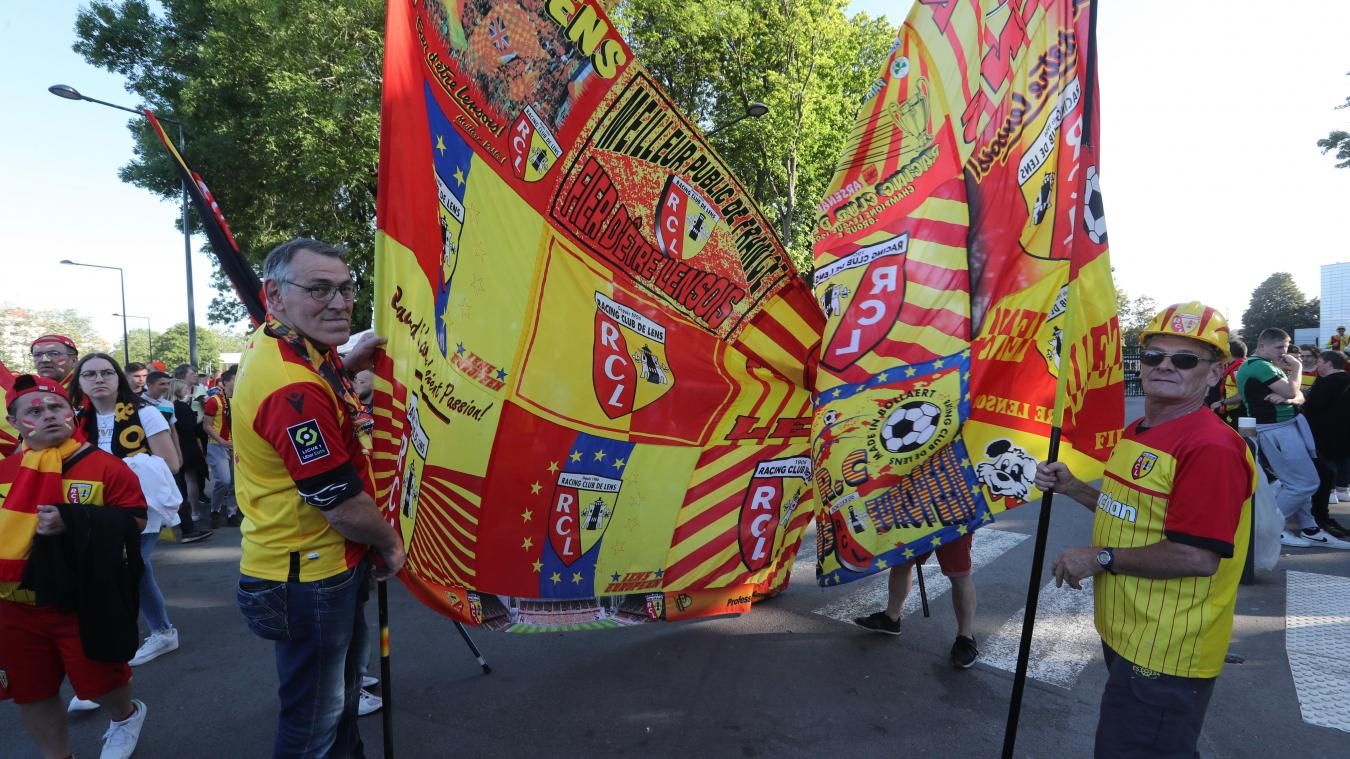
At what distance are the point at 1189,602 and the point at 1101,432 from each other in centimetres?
89

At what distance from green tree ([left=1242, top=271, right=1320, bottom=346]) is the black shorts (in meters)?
69.5

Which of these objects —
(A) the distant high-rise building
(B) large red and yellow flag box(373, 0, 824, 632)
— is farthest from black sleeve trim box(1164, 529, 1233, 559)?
(A) the distant high-rise building

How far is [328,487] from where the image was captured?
2232mm

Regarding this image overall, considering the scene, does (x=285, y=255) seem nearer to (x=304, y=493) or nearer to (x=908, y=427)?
(x=304, y=493)

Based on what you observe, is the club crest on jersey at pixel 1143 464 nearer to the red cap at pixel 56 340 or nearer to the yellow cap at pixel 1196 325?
the yellow cap at pixel 1196 325

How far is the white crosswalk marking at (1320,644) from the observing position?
145 inches

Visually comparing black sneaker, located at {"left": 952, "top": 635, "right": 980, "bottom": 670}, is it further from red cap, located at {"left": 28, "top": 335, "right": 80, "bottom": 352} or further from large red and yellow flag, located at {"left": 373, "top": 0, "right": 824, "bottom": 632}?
red cap, located at {"left": 28, "top": 335, "right": 80, "bottom": 352}

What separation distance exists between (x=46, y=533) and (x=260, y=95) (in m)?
16.3

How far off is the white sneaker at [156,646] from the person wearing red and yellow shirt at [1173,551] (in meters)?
5.64

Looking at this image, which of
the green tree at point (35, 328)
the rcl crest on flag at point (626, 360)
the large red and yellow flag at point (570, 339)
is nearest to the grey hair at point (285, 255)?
the large red and yellow flag at point (570, 339)

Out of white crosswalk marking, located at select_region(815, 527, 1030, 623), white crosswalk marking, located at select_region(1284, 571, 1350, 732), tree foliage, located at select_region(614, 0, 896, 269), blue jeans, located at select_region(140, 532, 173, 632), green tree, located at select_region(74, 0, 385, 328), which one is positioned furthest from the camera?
tree foliage, located at select_region(614, 0, 896, 269)

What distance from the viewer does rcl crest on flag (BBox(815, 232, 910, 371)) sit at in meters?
3.25

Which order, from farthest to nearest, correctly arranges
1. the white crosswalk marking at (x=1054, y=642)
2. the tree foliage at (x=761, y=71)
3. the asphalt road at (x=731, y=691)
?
the tree foliage at (x=761, y=71), the white crosswalk marking at (x=1054, y=642), the asphalt road at (x=731, y=691)

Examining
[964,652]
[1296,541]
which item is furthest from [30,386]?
[1296,541]
